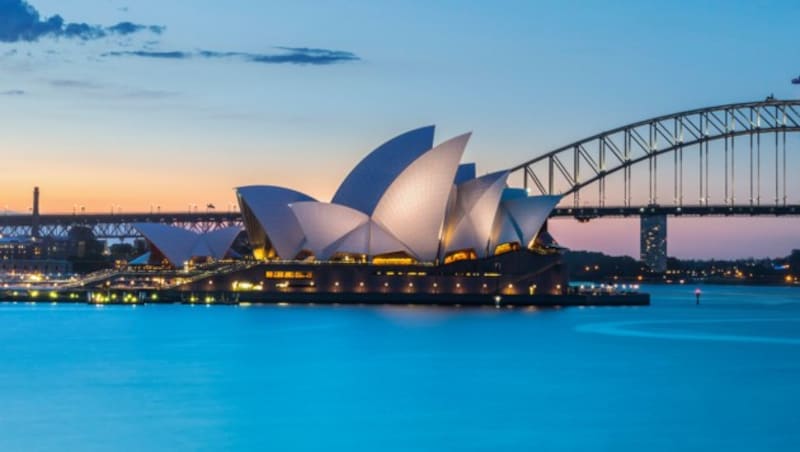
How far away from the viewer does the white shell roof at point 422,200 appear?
241 feet

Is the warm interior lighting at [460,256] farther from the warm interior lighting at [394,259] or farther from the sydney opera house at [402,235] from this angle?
the warm interior lighting at [394,259]

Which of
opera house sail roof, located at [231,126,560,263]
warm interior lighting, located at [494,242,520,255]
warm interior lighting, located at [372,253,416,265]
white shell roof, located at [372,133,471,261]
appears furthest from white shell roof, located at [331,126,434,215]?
warm interior lighting, located at [494,242,520,255]

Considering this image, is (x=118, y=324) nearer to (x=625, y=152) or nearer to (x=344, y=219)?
(x=344, y=219)

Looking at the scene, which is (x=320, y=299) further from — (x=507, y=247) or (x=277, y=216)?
(x=507, y=247)

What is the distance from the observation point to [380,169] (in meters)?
78.3

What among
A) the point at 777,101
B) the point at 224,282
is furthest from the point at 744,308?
the point at 224,282

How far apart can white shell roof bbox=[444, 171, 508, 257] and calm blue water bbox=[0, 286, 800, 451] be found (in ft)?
53.8

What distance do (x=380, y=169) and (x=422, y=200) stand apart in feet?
13.3

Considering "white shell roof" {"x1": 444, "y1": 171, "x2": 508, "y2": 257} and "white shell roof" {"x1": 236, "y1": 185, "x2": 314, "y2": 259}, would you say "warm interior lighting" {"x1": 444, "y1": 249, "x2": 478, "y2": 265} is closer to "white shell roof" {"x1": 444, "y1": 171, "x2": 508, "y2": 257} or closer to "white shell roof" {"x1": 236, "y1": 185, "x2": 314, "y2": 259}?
"white shell roof" {"x1": 444, "y1": 171, "x2": 508, "y2": 257}

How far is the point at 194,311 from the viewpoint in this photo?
236 ft

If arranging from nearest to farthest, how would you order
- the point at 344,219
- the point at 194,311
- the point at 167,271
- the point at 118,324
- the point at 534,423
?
the point at 534,423, the point at 118,324, the point at 194,311, the point at 344,219, the point at 167,271

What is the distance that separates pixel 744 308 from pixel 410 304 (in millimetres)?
29297

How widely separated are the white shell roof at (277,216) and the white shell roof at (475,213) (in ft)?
32.2

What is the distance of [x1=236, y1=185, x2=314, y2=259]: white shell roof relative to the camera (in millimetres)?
82750
